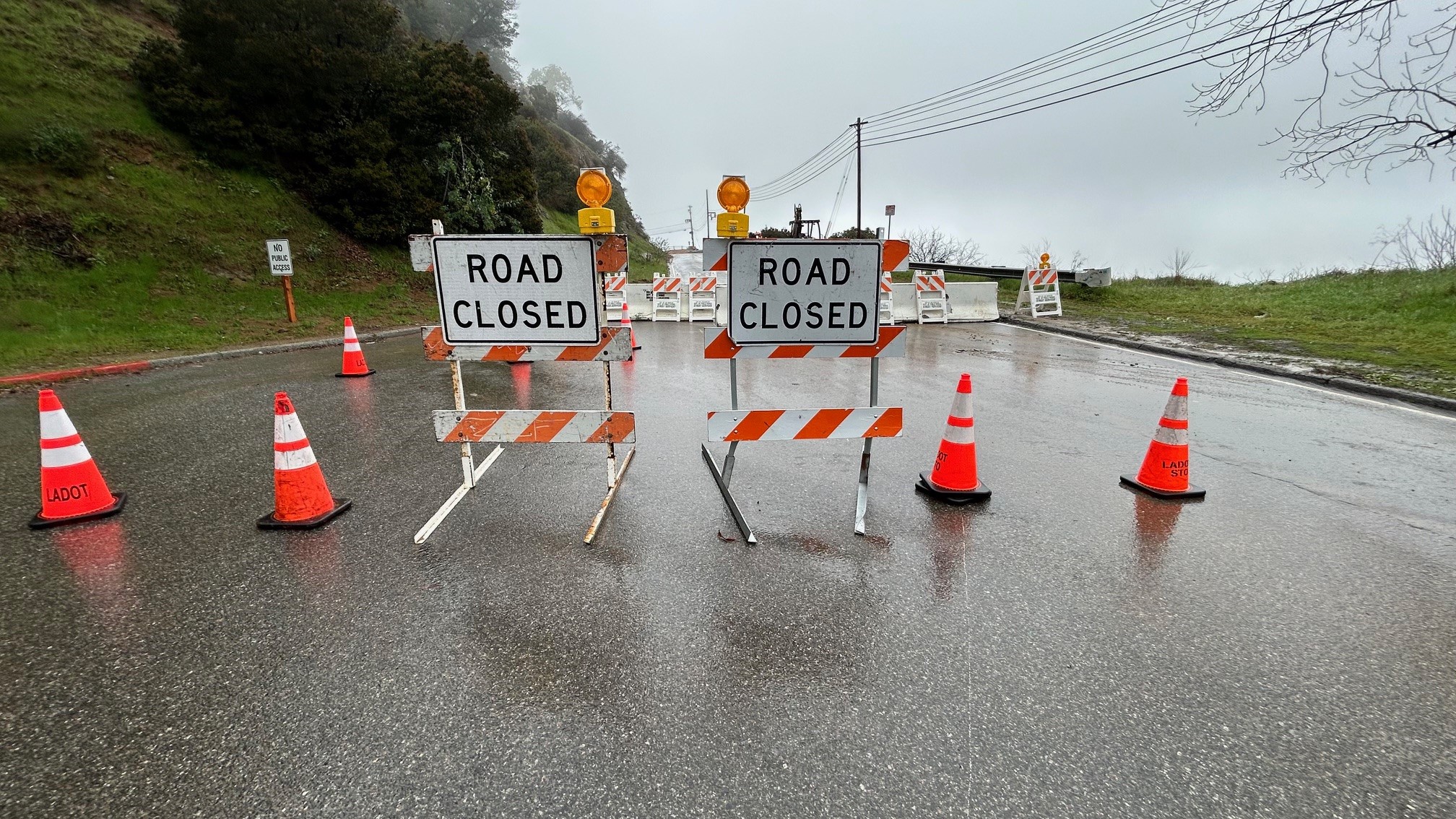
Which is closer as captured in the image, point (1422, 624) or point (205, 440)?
point (1422, 624)

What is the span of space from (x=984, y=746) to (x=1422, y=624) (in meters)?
2.46

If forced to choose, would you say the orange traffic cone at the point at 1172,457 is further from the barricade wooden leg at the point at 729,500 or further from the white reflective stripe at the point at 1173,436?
the barricade wooden leg at the point at 729,500

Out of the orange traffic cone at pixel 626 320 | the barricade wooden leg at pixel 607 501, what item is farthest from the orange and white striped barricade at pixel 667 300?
the barricade wooden leg at pixel 607 501

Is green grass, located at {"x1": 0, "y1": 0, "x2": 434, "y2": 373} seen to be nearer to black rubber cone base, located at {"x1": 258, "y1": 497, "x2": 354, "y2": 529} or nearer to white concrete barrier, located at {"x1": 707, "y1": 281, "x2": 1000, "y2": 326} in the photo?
black rubber cone base, located at {"x1": 258, "y1": 497, "x2": 354, "y2": 529}

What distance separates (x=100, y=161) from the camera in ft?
48.5

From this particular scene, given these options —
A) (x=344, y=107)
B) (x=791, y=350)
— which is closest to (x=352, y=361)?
(x=791, y=350)

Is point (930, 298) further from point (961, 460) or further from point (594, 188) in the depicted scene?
point (594, 188)

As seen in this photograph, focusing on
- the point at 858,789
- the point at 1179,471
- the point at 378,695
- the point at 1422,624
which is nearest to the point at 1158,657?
the point at 1422,624

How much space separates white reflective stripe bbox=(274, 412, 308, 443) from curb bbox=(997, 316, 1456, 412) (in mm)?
11011

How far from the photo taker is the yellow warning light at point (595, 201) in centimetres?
395

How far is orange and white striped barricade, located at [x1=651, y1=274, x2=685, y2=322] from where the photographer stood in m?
17.0

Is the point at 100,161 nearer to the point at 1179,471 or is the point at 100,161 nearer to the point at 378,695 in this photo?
the point at 378,695

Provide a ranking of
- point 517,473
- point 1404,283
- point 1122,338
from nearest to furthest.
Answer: point 517,473, point 1122,338, point 1404,283

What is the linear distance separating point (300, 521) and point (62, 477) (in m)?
1.61
